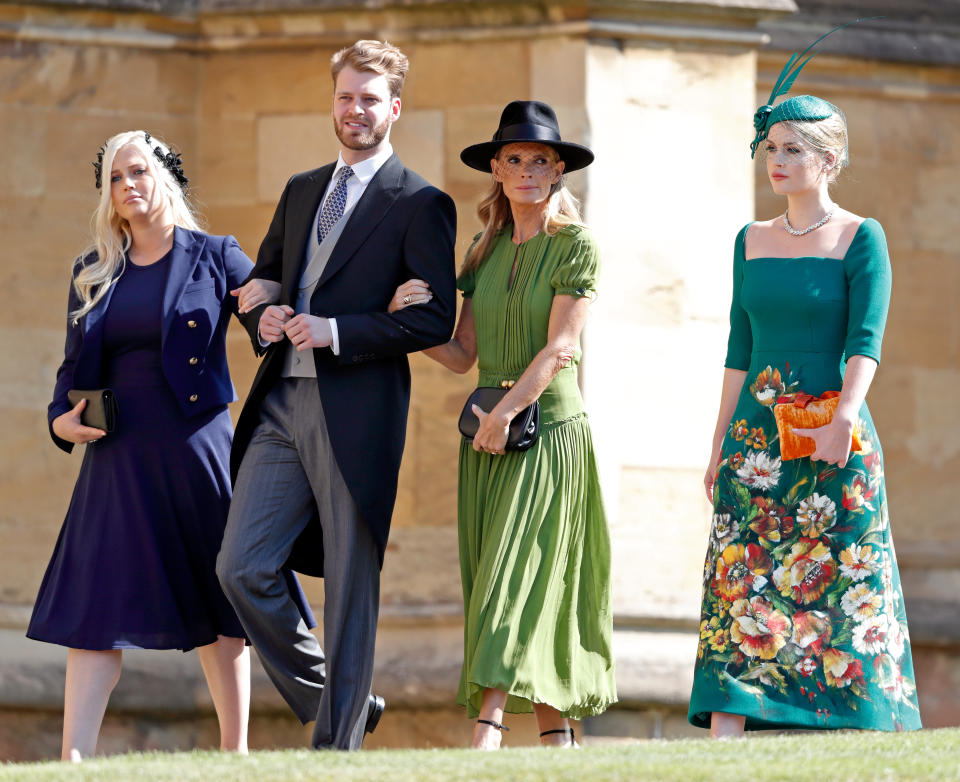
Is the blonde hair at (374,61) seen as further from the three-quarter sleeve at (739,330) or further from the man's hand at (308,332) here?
the three-quarter sleeve at (739,330)

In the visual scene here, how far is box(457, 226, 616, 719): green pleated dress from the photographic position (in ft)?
16.0

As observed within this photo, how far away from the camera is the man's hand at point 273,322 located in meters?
4.79

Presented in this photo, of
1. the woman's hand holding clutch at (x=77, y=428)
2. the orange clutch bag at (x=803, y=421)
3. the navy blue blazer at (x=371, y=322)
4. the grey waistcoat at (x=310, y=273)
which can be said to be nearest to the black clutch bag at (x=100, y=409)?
the woman's hand holding clutch at (x=77, y=428)

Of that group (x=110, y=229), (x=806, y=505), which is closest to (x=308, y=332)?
(x=110, y=229)

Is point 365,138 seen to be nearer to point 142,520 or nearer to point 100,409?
point 100,409

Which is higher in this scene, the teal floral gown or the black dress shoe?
the teal floral gown

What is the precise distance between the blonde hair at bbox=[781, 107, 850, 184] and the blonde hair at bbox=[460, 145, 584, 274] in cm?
72

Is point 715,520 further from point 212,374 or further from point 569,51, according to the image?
point 569,51

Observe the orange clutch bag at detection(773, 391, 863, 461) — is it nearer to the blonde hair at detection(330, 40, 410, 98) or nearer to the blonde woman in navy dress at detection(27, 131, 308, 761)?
the blonde hair at detection(330, 40, 410, 98)

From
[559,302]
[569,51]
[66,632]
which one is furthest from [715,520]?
[569,51]

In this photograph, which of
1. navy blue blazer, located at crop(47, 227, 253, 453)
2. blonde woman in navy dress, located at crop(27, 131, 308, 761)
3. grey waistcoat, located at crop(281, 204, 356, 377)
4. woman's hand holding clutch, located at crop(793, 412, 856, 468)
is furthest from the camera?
navy blue blazer, located at crop(47, 227, 253, 453)

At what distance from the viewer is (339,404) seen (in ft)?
15.7

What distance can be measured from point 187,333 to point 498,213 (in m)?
1.07

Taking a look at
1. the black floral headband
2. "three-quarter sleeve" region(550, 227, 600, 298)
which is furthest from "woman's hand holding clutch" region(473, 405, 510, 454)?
the black floral headband
